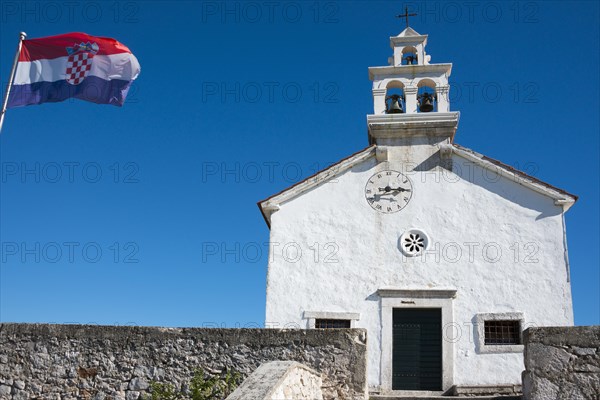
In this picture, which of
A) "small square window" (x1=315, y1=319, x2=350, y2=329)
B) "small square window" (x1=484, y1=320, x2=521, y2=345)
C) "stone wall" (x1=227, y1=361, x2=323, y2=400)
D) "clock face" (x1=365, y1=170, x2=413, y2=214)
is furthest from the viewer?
"clock face" (x1=365, y1=170, x2=413, y2=214)

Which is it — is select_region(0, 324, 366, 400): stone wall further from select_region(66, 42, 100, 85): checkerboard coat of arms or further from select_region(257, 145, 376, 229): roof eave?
select_region(257, 145, 376, 229): roof eave

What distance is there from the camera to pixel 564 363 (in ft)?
24.2

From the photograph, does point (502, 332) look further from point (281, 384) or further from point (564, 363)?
point (281, 384)

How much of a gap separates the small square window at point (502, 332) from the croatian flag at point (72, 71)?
8.49 metres

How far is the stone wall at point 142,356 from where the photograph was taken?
26.9 feet

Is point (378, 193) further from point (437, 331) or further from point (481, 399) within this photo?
point (481, 399)

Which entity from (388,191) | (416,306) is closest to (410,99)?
(388,191)

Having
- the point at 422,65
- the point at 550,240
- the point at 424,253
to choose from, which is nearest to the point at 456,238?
the point at 424,253

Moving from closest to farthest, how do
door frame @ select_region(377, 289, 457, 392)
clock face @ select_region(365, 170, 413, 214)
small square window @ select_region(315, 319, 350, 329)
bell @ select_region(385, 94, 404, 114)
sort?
1. door frame @ select_region(377, 289, 457, 392)
2. small square window @ select_region(315, 319, 350, 329)
3. clock face @ select_region(365, 170, 413, 214)
4. bell @ select_region(385, 94, 404, 114)

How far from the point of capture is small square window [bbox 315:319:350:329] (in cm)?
1303

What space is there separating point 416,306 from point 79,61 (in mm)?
8206

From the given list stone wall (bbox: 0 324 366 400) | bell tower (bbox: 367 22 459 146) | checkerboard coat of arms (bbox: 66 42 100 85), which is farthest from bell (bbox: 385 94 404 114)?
stone wall (bbox: 0 324 366 400)

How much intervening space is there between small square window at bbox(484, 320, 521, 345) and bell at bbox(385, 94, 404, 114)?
5.61m

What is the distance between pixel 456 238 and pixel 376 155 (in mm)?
2687
